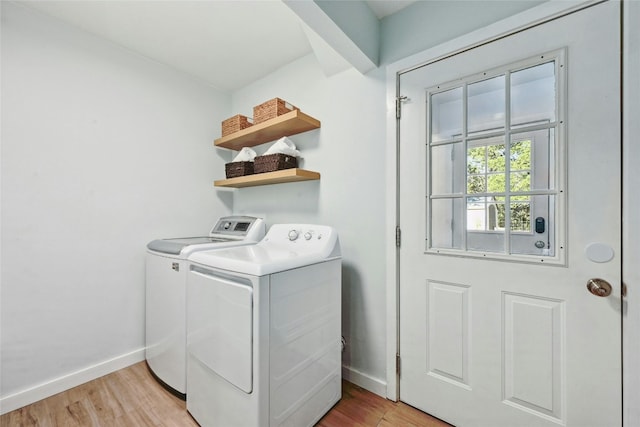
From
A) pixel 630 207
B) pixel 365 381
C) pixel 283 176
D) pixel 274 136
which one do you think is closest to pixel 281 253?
pixel 283 176

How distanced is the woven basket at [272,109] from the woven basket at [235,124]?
0.24 meters

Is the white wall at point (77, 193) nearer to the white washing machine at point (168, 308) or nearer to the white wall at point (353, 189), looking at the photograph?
the white washing machine at point (168, 308)

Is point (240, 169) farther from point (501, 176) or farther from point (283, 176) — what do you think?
point (501, 176)

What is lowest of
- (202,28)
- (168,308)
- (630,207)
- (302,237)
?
(168,308)

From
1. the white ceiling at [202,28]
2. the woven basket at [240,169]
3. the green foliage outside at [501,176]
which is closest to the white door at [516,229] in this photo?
the green foliage outside at [501,176]

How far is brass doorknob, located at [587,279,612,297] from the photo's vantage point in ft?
3.27

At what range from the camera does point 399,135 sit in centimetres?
153

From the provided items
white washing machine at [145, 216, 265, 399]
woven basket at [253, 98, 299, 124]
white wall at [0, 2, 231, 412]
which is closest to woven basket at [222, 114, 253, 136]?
woven basket at [253, 98, 299, 124]

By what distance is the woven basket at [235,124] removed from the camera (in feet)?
7.23

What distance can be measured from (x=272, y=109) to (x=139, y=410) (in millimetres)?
2054

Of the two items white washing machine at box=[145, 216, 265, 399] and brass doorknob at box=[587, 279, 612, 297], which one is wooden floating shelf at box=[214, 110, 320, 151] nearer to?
white washing machine at box=[145, 216, 265, 399]

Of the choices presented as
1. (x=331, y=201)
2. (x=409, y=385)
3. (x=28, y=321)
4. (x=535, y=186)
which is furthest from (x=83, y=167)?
(x=535, y=186)

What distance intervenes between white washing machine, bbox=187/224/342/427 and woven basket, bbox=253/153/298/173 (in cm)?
64

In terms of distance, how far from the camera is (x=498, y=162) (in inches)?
49.4
